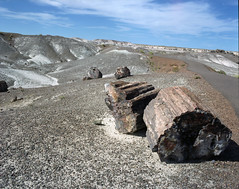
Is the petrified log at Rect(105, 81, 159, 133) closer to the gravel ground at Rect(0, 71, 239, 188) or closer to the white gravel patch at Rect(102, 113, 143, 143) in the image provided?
the white gravel patch at Rect(102, 113, 143, 143)

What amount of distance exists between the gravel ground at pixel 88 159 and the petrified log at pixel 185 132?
36cm

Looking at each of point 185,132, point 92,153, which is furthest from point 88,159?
point 185,132

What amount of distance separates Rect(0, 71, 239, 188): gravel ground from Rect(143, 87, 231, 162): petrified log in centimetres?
36

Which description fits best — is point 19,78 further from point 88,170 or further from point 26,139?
point 88,170

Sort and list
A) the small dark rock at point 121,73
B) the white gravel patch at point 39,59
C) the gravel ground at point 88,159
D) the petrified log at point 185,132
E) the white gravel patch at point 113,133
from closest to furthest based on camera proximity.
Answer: the gravel ground at point 88,159 < the petrified log at point 185,132 < the white gravel patch at point 113,133 < the small dark rock at point 121,73 < the white gravel patch at point 39,59

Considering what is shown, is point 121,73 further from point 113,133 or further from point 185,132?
point 185,132

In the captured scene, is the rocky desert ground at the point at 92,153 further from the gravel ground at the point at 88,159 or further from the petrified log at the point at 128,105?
the petrified log at the point at 128,105

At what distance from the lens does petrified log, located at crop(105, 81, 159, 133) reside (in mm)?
8703

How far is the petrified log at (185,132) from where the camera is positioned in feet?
21.3

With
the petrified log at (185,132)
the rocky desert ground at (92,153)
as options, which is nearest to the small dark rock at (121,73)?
the rocky desert ground at (92,153)

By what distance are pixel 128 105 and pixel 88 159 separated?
103 inches

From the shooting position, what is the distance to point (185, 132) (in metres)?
6.66

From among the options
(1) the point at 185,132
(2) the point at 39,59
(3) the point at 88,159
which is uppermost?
(1) the point at 185,132

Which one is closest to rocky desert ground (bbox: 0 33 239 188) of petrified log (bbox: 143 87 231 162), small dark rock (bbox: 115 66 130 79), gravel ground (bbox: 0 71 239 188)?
gravel ground (bbox: 0 71 239 188)
